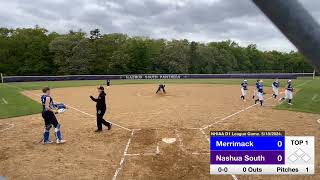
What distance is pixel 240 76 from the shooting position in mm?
71875

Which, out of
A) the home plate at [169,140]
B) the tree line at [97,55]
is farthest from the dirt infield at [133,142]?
the tree line at [97,55]

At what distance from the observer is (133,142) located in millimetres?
13711

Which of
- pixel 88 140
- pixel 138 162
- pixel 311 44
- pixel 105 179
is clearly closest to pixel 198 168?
pixel 138 162

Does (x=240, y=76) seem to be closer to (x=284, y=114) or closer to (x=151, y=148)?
(x=284, y=114)

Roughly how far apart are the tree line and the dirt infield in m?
64.7

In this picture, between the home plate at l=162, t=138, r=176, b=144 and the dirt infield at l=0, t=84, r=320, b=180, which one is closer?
the dirt infield at l=0, t=84, r=320, b=180

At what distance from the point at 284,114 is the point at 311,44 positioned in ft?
66.2
